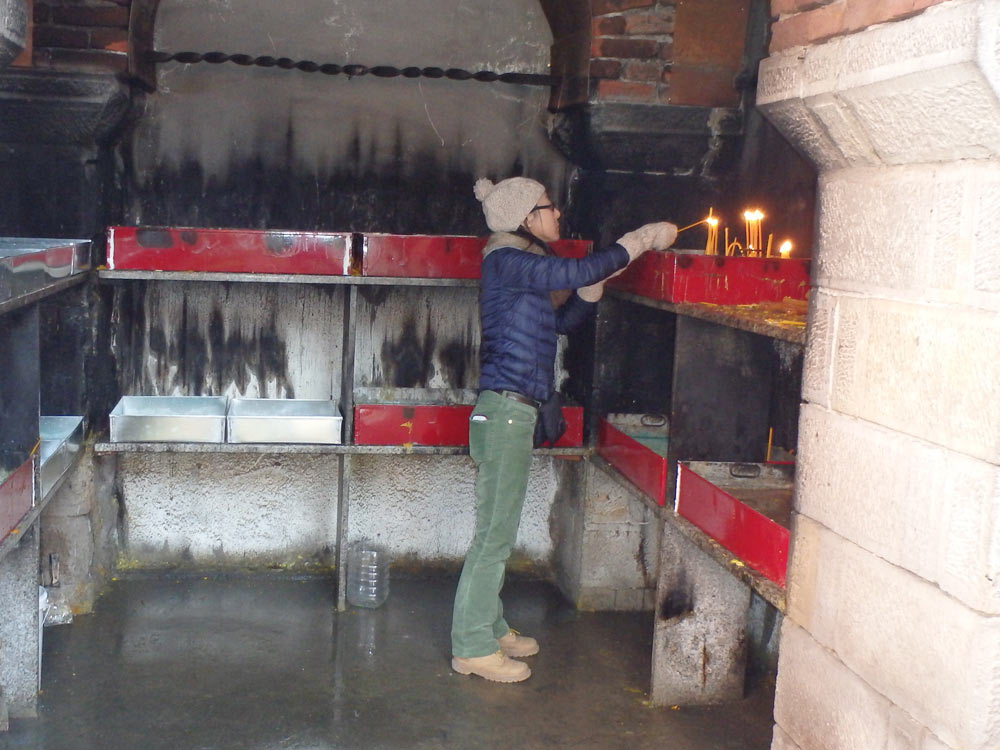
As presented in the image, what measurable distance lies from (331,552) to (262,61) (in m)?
2.40

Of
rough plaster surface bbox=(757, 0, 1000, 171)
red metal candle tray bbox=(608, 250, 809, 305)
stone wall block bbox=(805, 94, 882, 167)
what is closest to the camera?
rough plaster surface bbox=(757, 0, 1000, 171)

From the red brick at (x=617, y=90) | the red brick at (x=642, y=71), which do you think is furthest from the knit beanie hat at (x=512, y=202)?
the red brick at (x=642, y=71)

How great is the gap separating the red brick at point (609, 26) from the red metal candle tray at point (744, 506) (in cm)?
191

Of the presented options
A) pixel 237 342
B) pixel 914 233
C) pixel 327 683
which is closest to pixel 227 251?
pixel 237 342

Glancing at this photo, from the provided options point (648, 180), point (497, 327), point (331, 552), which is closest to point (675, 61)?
point (648, 180)

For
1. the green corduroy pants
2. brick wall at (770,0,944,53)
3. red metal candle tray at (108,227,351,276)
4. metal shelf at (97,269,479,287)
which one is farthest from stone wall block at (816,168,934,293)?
red metal candle tray at (108,227,351,276)

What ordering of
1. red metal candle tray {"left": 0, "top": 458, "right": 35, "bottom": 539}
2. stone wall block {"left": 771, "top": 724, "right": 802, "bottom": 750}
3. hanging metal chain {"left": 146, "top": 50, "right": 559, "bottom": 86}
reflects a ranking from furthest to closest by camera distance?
hanging metal chain {"left": 146, "top": 50, "right": 559, "bottom": 86}, red metal candle tray {"left": 0, "top": 458, "right": 35, "bottom": 539}, stone wall block {"left": 771, "top": 724, "right": 802, "bottom": 750}

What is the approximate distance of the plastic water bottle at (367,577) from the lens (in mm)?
5031

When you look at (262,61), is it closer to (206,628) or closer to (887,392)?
(206,628)

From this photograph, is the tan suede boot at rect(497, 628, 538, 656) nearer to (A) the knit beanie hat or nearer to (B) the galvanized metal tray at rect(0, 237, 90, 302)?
(A) the knit beanie hat

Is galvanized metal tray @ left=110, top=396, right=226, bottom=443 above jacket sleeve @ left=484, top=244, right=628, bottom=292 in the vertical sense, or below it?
below

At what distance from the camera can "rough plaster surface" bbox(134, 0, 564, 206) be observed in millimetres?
4961

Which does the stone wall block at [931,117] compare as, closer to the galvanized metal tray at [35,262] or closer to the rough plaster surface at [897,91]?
the rough plaster surface at [897,91]

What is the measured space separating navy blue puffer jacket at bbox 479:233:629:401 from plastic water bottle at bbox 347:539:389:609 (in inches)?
53.9
